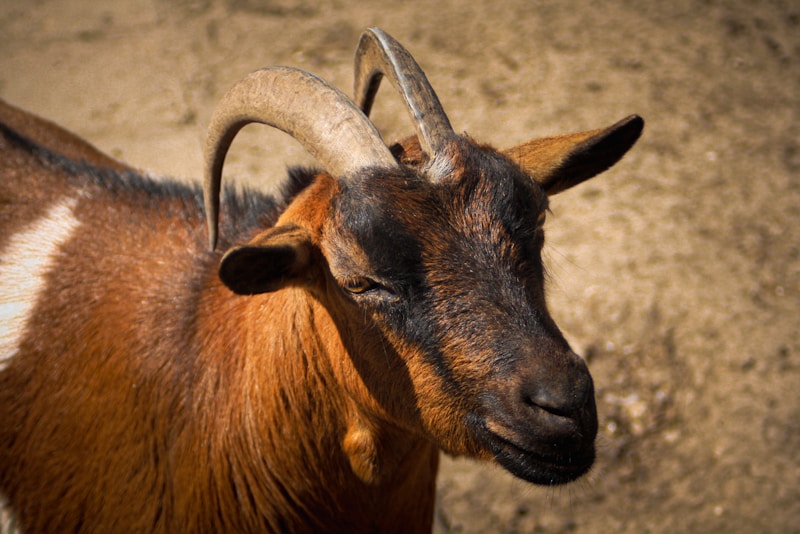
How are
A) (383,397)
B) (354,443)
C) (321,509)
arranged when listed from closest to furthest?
1. (383,397)
2. (354,443)
3. (321,509)

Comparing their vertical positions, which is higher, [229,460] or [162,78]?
[162,78]

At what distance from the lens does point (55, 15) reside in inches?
342

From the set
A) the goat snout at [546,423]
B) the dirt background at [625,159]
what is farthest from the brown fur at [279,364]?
the dirt background at [625,159]

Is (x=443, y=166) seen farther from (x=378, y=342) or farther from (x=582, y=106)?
(x=582, y=106)

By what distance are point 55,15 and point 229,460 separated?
26.6ft

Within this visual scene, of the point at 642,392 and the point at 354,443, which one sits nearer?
the point at 354,443

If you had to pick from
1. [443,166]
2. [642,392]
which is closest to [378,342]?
[443,166]

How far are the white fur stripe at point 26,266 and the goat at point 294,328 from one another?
11mm

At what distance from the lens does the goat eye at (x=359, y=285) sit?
91.1 inches

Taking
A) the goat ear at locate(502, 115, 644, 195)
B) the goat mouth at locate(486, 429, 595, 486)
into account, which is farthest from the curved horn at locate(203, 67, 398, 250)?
the goat mouth at locate(486, 429, 595, 486)

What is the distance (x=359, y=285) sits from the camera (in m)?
2.33

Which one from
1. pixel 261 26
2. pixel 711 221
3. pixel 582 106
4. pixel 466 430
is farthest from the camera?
pixel 261 26

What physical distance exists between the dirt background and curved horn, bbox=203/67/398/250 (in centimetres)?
120

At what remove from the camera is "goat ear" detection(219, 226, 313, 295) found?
2.15 m
